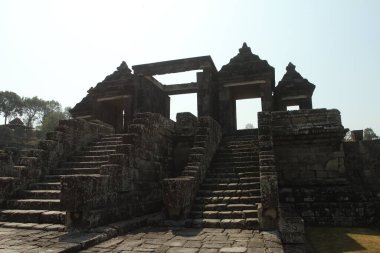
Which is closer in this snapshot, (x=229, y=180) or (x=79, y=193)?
(x=79, y=193)

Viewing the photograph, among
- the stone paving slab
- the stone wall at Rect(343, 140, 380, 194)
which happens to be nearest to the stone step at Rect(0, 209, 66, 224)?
the stone paving slab

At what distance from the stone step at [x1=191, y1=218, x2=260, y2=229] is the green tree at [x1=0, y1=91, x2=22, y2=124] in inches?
2291

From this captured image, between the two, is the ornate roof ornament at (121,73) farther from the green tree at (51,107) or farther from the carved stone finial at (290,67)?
the green tree at (51,107)

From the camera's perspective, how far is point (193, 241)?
517 centimetres

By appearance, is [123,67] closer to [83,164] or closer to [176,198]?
[83,164]

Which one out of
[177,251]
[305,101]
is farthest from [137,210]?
[305,101]

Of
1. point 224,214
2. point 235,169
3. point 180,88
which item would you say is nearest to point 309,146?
point 235,169

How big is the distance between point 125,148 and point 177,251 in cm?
328

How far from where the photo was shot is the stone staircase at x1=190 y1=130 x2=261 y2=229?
6.44 metres

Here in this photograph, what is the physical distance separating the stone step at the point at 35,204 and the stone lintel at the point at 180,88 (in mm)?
10025

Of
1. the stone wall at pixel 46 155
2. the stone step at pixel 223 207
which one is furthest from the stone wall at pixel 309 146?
the stone wall at pixel 46 155

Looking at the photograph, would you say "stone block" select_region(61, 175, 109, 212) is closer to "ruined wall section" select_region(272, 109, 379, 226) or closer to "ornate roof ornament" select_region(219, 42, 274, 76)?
"ruined wall section" select_region(272, 109, 379, 226)

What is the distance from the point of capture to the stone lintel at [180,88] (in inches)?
616

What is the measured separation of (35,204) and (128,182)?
2099 millimetres
